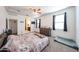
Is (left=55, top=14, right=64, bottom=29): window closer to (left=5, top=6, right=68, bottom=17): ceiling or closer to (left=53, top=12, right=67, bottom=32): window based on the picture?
(left=53, top=12, right=67, bottom=32): window

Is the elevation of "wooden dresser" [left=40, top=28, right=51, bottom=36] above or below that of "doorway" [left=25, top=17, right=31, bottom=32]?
below

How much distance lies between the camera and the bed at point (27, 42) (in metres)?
1.36

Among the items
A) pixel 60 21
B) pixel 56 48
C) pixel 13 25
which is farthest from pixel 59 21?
pixel 13 25

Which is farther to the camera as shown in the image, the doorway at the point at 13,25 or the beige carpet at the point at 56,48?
the doorway at the point at 13,25

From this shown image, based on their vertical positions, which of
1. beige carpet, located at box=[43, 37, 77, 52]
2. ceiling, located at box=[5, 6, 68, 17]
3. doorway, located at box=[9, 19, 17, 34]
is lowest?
beige carpet, located at box=[43, 37, 77, 52]

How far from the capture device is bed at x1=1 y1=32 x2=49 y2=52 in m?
1.36

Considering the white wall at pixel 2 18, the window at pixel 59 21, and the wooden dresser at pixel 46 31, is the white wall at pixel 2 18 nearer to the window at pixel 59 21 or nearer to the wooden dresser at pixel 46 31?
the wooden dresser at pixel 46 31

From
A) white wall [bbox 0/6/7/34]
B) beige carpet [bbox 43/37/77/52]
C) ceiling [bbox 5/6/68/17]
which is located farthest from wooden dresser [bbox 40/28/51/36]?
white wall [bbox 0/6/7/34]

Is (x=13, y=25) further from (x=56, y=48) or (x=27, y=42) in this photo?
(x=56, y=48)

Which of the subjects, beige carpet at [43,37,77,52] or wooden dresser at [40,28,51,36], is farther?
wooden dresser at [40,28,51,36]

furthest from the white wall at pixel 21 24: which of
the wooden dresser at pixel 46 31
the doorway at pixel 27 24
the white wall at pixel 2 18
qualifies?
the wooden dresser at pixel 46 31

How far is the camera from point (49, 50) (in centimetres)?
142
